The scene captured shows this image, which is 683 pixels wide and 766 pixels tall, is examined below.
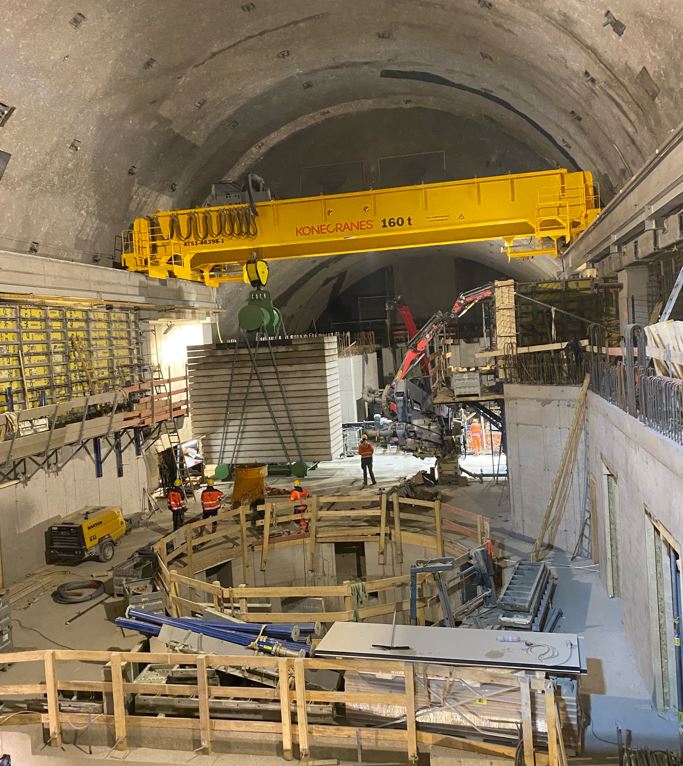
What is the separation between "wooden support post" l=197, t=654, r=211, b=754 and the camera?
7.57m

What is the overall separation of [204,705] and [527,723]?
338 cm

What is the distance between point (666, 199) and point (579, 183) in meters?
6.43

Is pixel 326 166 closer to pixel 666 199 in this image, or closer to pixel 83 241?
pixel 83 241

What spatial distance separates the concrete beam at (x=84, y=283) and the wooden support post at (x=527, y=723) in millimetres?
11750

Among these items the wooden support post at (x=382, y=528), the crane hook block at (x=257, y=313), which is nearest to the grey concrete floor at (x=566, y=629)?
the wooden support post at (x=382, y=528)

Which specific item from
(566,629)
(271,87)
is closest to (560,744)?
(566,629)

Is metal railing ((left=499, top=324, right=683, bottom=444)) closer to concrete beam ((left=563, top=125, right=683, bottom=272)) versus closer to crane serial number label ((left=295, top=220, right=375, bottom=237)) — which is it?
concrete beam ((left=563, top=125, right=683, bottom=272))

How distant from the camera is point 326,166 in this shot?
21578 millimetres

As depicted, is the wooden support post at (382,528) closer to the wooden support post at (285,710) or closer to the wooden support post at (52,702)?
the wooden support post at (285,710)

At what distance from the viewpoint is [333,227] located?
631 inches

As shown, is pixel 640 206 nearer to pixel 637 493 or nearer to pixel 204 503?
pixel 637 493

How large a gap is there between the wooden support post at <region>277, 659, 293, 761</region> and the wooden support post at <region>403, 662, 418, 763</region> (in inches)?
49.7

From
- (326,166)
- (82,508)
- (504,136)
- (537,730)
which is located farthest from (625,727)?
(326,166)

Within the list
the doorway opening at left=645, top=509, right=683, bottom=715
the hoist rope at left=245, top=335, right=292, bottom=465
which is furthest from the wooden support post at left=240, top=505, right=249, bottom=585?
the doorway opening at left=645, top=509, right=683, bottom=715
